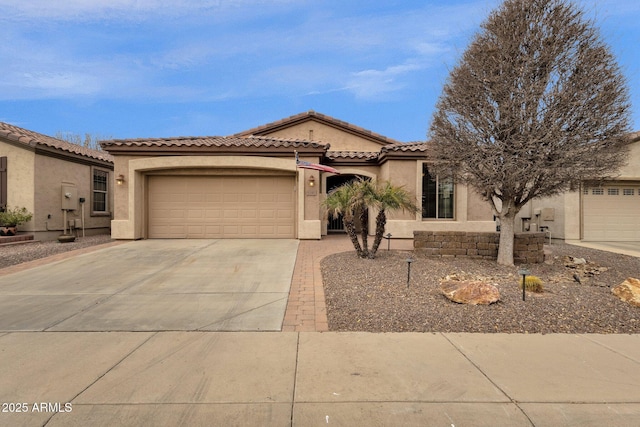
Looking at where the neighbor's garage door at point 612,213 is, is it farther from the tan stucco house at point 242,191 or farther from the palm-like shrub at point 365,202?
the palm-like shrub at point 365,202

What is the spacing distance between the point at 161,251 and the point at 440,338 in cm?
840

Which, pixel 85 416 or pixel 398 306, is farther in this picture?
pixel 398 306

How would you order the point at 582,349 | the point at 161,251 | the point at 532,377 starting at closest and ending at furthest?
1. the point at 532,377
2. the point at 582,349
3. the point at 161,251

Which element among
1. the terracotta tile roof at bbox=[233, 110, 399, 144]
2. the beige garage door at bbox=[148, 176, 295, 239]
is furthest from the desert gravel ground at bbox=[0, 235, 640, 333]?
the terracotta tile roof at bbox=[233, 110, 399, 144]

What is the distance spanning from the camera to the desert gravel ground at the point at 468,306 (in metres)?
4.43

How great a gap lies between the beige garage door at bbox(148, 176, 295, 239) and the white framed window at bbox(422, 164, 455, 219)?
5291 millimetres

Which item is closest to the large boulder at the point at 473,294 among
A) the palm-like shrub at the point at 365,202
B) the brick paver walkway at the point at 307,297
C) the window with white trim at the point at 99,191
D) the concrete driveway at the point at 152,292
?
the brick paver walkway at the point at 307,297

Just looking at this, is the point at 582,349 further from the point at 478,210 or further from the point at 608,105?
the point at 478,210

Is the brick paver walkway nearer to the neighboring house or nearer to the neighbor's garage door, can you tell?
the neighboring house

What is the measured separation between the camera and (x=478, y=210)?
42.8 ft

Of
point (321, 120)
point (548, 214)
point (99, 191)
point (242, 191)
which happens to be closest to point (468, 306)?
point (242, 191)

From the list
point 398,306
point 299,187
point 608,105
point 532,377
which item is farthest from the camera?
point 299,187

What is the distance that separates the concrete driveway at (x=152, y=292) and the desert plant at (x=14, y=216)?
462 cm

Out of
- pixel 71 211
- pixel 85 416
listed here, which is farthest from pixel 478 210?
pixel 71 211
